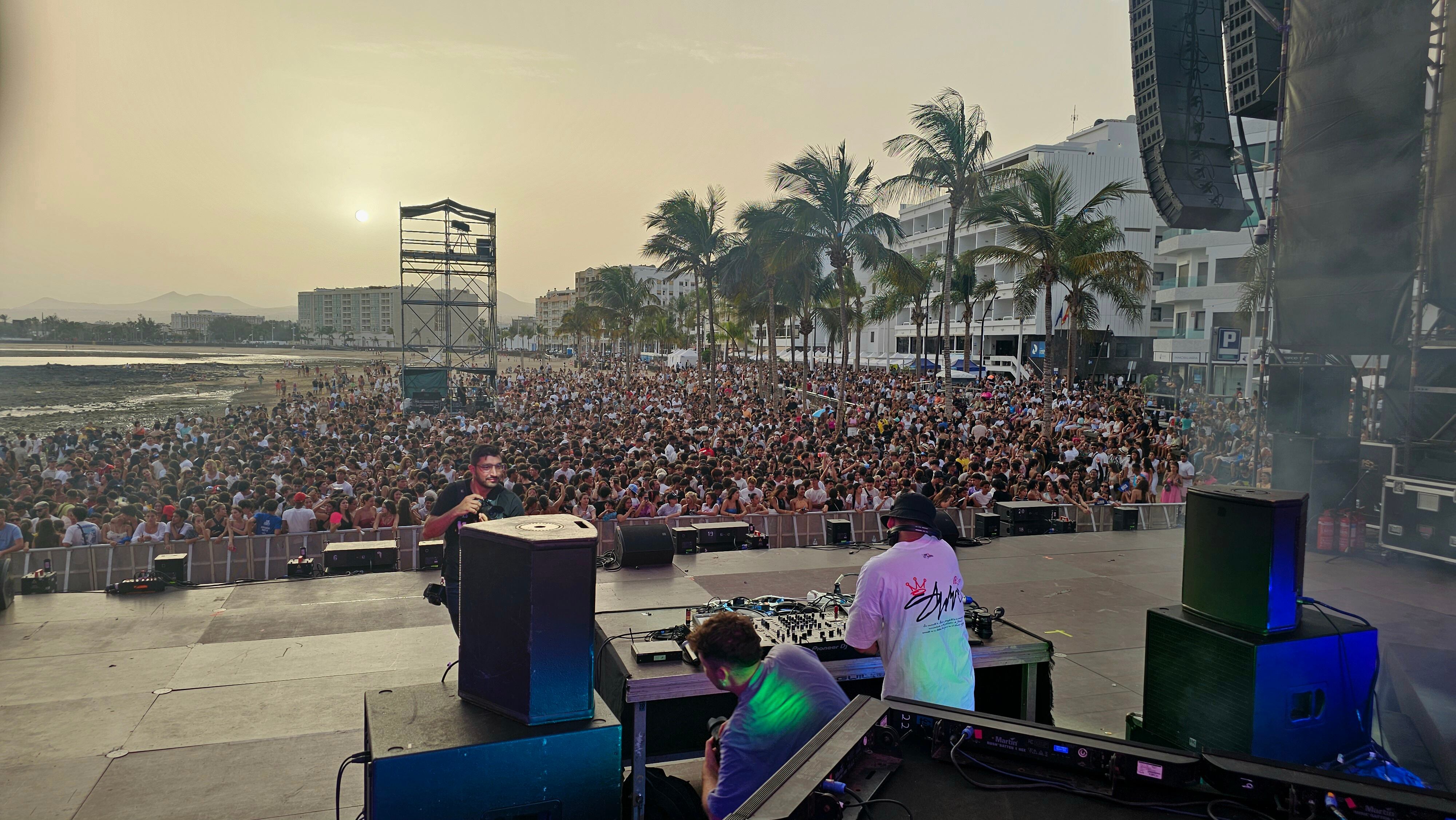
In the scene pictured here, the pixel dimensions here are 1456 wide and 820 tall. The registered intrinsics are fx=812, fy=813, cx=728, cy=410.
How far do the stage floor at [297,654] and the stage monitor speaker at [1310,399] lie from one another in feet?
5.07

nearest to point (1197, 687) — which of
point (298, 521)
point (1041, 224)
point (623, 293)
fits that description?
point (298, 521)

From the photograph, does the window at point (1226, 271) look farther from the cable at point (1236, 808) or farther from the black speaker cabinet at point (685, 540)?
the cable at point (1236, 808)

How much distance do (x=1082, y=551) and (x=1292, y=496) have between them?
7.43 m

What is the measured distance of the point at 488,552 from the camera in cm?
Answer: 287

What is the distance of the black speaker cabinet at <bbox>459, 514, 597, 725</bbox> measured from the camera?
274 centimetres

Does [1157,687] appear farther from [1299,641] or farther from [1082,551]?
[1082,551]

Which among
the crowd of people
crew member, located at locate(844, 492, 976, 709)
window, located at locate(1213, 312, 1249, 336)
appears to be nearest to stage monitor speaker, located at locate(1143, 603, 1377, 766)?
crew member, located at locate(844, 492, 976, 709)

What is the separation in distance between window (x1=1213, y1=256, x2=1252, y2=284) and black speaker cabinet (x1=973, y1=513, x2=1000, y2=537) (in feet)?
137

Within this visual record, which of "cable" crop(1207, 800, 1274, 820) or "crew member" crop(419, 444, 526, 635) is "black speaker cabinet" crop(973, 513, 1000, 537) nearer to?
"crew member" crop(419, 444, 526, 635)

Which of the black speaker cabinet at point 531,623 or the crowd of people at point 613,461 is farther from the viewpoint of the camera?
the crowd of people at point 613,461

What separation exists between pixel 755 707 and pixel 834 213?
23728 mm

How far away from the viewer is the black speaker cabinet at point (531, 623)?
274 cm

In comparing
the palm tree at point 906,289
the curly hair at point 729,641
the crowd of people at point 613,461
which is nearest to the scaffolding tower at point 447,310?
the crowd of people at point 613,461

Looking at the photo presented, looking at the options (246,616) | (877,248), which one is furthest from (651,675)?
(877,248)
